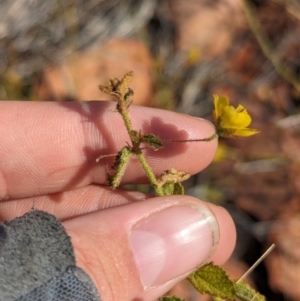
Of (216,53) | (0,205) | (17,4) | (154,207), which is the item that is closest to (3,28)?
(17,4)

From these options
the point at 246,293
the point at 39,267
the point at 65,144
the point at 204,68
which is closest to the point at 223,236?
the point at 246,293

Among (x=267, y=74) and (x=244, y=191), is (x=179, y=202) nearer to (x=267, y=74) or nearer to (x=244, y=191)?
(x=244, y=191)

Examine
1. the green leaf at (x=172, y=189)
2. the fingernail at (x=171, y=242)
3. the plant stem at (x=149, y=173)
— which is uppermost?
the plant stem at (x=149, y=173)

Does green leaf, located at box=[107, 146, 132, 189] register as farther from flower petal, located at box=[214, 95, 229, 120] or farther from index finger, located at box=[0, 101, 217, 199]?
index finger, located at box=[0, 101, 217, 199]

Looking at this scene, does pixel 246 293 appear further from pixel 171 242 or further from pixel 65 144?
pixel 65 144

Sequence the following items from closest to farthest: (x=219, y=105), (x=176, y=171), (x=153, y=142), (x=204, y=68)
Answer: (x=153, y=142), (x=176, y=171), (x=219, y=105), (x=204, y=68)

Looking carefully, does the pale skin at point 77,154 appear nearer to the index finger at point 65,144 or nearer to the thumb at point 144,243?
the index finger at point 65,144

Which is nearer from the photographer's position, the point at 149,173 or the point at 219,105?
the point at 149,173

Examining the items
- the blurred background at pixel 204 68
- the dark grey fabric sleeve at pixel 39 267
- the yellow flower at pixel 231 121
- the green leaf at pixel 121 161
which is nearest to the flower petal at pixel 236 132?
the yellow flower at pixel 231 121
